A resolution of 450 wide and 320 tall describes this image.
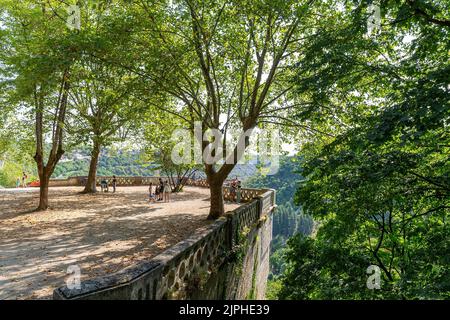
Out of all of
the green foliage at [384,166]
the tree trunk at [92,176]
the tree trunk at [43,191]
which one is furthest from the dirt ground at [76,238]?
the tree trunk at [92,176]

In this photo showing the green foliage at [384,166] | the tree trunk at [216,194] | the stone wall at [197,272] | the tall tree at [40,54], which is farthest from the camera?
the tree trunk at [216,194]

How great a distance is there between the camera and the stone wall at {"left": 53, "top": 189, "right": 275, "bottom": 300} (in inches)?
159

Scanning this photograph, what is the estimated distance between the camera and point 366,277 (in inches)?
259

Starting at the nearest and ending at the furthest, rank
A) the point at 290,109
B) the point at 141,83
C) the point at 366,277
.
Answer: the point at 366,277, the point at 141,83, the point at 290,109

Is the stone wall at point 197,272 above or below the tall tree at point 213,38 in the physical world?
below

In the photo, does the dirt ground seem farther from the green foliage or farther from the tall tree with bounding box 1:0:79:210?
the green foliage

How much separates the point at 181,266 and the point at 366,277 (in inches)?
155

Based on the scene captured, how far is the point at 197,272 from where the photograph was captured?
6879 millimetres

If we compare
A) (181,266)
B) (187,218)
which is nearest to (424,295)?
(181,266)

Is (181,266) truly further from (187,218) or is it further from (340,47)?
(187,218)

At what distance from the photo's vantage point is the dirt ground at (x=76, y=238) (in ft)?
23.3

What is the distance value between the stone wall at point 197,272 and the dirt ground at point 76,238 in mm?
2088

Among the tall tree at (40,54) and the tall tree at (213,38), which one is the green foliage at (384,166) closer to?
the tall tree at (213,38)

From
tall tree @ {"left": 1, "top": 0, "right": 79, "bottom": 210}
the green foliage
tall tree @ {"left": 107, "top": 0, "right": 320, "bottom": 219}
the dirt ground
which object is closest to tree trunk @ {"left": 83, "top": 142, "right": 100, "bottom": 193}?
the dirt ground
